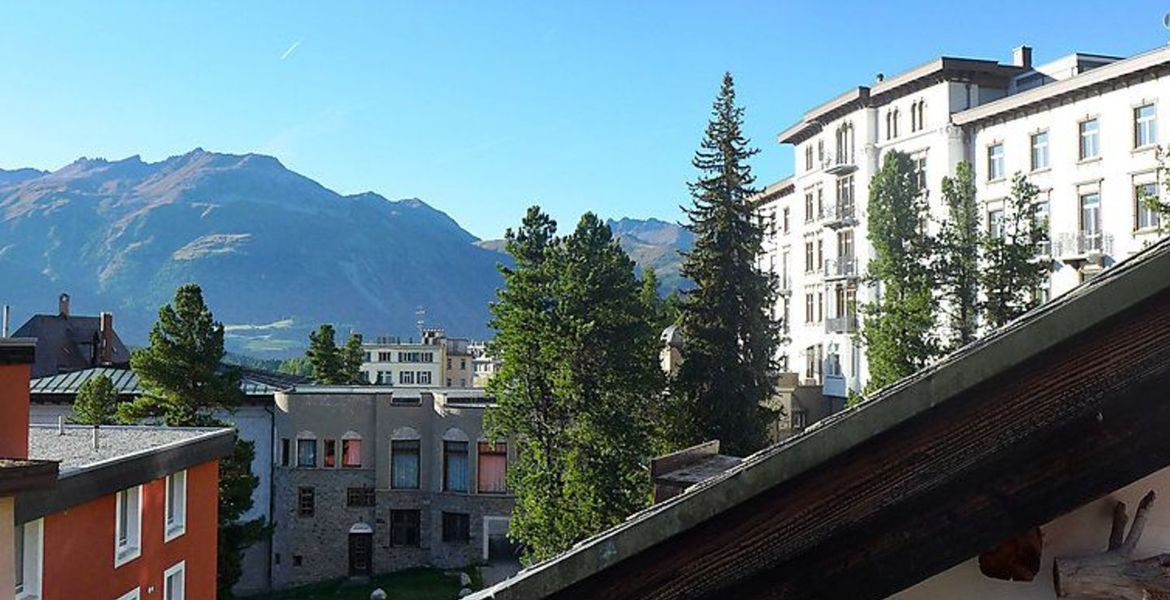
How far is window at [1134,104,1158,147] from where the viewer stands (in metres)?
34.3

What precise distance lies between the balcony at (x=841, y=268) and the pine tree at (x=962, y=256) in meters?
13.9

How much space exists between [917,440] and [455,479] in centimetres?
4083

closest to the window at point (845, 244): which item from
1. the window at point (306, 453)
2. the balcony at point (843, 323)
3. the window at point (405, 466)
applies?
the balcony at point (843, 323)

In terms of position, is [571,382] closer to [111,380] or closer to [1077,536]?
[111,380]

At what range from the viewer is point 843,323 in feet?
163

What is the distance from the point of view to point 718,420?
36.8 metres

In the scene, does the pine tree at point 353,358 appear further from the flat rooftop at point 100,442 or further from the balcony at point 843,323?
the flat rooftop at point 100,442

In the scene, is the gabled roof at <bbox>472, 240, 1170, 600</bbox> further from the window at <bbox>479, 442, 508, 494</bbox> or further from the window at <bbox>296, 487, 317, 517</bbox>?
the window at <bbox>296, 487, 317, 517</bbox>

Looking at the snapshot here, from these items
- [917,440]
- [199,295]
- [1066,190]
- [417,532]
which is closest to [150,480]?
[199,295]

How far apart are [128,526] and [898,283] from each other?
26.6 m

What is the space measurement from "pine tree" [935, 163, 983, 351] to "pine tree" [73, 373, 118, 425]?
3146 centimetres

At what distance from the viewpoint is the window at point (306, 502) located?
139 feet

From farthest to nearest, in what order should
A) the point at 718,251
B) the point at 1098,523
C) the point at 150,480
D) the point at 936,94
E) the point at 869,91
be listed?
1. the point at 869,91
2. the point at 936,94
3. the point at 718,251
4. the point at 150,480
5. the point at 1098,523

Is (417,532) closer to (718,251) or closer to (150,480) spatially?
(718,251)
